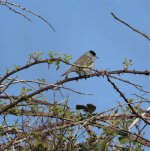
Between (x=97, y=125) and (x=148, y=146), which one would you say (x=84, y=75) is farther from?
(x=148, y=146)

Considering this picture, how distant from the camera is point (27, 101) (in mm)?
4133

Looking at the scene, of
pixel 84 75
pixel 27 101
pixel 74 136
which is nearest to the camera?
pixel 74 136

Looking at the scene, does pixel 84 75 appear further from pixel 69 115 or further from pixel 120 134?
pixel 120 134

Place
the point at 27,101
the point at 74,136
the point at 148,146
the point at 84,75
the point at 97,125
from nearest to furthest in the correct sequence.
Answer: the point at 74,136, the point at 148,146, the point at 97,125, the point at 27,101, the point at 84,75

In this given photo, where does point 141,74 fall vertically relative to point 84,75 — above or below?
below

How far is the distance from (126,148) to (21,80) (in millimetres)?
946

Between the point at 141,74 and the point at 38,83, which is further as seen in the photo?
the point at 38,83

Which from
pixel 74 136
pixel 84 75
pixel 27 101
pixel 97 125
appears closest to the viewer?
pixel 74 136

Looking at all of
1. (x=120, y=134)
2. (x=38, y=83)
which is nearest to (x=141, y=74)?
(x=120, y=134)

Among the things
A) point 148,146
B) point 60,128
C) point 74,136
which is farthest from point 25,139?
point 148,146

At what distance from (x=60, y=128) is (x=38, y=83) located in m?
0.53

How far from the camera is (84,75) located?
4.43 metres

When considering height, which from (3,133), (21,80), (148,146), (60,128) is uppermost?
(21,80)

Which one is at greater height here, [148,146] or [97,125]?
[97,125]
